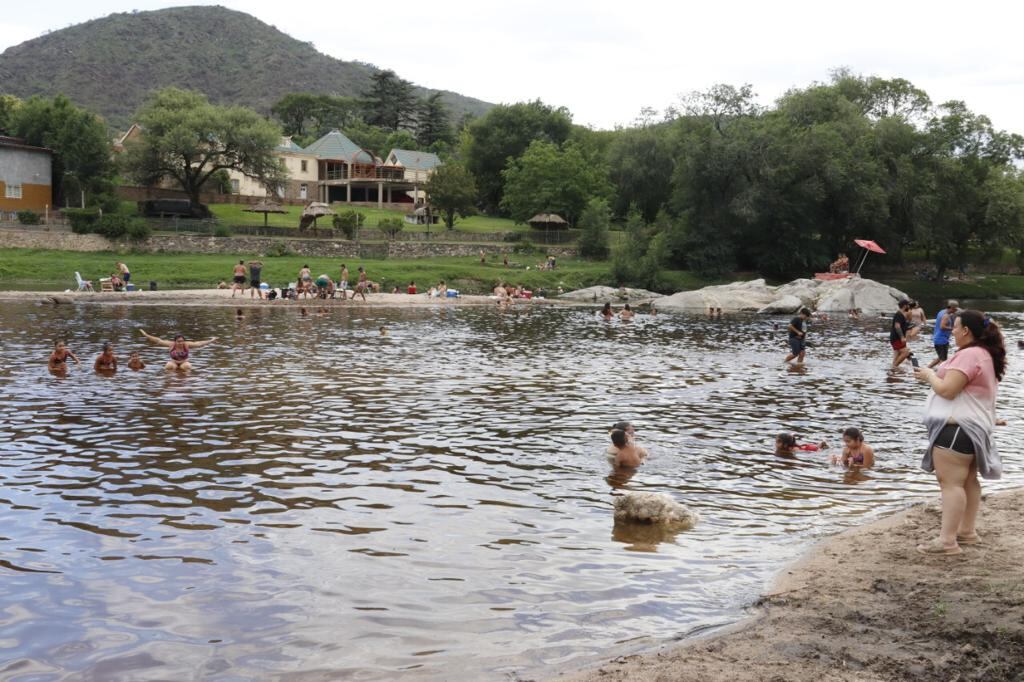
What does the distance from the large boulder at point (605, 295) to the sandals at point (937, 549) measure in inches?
2150

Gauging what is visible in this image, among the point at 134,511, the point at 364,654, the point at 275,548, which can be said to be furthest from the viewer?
the point at 134,511

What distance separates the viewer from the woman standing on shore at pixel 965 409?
343 inches

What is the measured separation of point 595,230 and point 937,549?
7184 cm

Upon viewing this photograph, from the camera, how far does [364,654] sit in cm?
766

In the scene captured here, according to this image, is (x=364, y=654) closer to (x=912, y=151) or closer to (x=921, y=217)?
(x=921, y=217)

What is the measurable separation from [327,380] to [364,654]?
1656 cm

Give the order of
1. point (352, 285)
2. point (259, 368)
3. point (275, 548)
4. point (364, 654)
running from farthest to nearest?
1. point (352, 285)
2. point (259, 368)
3. point (275, 548)
4. point (364, 654)

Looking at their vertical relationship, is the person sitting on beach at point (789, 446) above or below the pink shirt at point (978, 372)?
below

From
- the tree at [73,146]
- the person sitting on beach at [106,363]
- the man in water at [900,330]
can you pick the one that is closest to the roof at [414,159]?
the tree at [73,146]

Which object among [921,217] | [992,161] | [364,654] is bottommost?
[364,654]

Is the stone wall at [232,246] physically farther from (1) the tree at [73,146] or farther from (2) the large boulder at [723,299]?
(2) the large boulder at [723,299]

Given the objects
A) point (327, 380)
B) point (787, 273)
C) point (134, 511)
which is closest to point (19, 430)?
point (134, 511)

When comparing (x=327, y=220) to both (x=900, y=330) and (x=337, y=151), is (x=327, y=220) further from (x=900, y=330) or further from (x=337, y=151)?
(x=900, y=330)

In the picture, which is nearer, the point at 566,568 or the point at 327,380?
the point at 566,568
